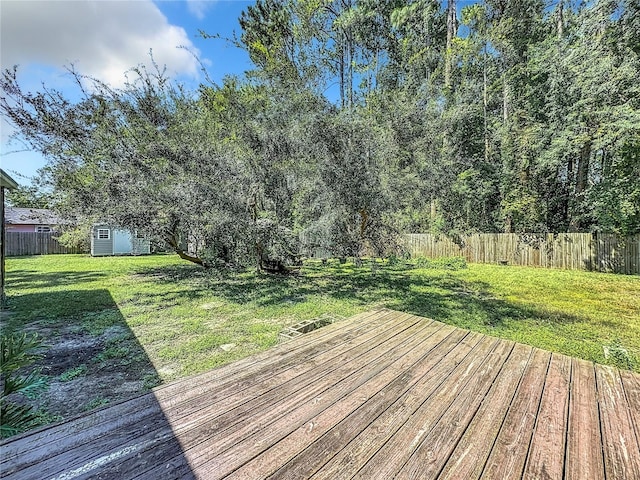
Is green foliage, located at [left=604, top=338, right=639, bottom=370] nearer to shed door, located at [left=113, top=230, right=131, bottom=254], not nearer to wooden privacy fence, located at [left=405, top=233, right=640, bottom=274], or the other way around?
wooden privacy fence, located at [left=405, top=233, right=640, bottom=274]

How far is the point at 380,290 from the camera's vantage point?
6.57 meters

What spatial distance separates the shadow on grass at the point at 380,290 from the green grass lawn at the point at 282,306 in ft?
0.07

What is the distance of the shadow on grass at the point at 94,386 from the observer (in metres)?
1.20

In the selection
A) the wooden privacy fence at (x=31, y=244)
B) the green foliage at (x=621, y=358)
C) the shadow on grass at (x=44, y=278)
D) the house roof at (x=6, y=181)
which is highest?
the house roof at (x=6, y=181)

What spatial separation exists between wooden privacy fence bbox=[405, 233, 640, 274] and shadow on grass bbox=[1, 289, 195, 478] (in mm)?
6108

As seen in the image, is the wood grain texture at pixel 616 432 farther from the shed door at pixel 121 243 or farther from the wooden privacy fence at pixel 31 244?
the wooden privacy fence at pixel 31 244

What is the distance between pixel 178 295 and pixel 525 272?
372 inches

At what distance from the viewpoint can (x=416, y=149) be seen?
6781 mm

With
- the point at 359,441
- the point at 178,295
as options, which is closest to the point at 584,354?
the point at 359,441

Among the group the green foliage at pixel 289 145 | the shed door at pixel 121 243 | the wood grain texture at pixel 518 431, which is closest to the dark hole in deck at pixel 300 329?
the wood grain texture at pixel 518 431

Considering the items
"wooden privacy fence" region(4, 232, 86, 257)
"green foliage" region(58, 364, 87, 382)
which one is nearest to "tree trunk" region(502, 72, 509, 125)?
"green foliage" region(58, 364, 87, 382)

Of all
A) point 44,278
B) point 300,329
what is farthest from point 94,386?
point 44,278

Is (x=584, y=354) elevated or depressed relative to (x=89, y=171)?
depressed

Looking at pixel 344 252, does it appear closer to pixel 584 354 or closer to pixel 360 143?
pixel 360 143
